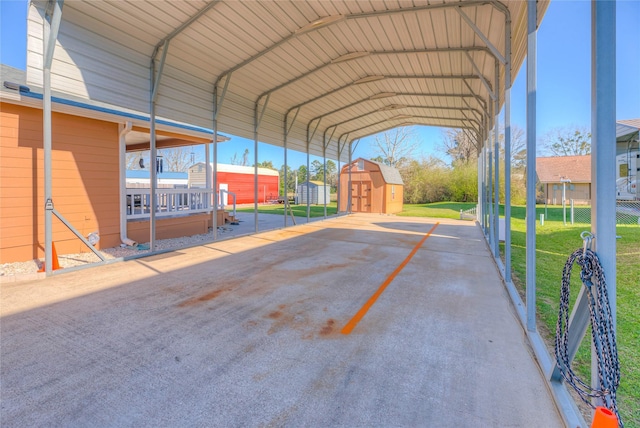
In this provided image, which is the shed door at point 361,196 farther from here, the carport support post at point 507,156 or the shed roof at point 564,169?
the carport support post at point 507,156

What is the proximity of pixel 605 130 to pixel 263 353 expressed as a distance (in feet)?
9.30

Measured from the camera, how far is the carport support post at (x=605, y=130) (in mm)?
1648

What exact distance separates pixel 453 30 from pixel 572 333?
6.44 metres

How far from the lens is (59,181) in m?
6.08

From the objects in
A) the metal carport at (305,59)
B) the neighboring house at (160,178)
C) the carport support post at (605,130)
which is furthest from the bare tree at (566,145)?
the carport support post at (605,130)

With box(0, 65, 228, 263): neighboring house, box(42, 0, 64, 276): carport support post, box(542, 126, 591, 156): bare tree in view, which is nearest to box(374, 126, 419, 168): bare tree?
box(542, 126, 591, 156): bare tree

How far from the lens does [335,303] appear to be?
12.5 feet

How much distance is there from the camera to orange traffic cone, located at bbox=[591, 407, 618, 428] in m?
1.29

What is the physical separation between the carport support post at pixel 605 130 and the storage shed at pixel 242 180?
22528 mm

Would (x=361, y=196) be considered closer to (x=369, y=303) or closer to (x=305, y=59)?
(x=305, y=59)

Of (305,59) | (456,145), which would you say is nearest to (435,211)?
(305,59)

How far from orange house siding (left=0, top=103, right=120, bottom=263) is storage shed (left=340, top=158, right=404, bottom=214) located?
1262 cm

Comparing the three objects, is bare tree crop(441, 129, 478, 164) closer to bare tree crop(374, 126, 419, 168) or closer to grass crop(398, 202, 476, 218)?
bare tree crop(374, 126, 419, 168)

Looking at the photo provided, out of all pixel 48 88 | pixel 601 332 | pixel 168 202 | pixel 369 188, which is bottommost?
pixel 601 332
